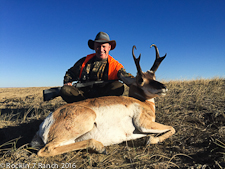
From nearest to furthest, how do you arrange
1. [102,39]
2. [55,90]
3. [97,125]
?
[97,125]
[55,90]
[102,39]

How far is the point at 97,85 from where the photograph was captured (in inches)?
166

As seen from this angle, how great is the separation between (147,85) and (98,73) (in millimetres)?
1770

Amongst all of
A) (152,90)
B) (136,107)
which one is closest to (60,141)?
(136,107)

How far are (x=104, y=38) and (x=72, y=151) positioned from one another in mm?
3189

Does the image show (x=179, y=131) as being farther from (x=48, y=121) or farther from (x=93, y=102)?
(x=48, y=121)

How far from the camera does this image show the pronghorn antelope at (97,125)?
2301 mm

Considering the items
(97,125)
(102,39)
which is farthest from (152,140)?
(102,39)

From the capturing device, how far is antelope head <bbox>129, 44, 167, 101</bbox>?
2.97m

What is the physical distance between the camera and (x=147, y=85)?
309cm

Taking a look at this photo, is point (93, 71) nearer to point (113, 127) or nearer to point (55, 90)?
point (55, 90)

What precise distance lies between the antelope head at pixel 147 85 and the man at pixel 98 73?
774mm

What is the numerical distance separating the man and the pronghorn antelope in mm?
1292

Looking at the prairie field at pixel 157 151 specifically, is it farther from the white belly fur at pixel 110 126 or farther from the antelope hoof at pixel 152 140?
the white belly fur at pixel 110 126

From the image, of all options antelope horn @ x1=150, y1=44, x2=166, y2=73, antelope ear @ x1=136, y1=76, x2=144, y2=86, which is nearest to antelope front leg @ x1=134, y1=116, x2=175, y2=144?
antelope ear @ x1=136, y1=76, x2=144, y2=86
